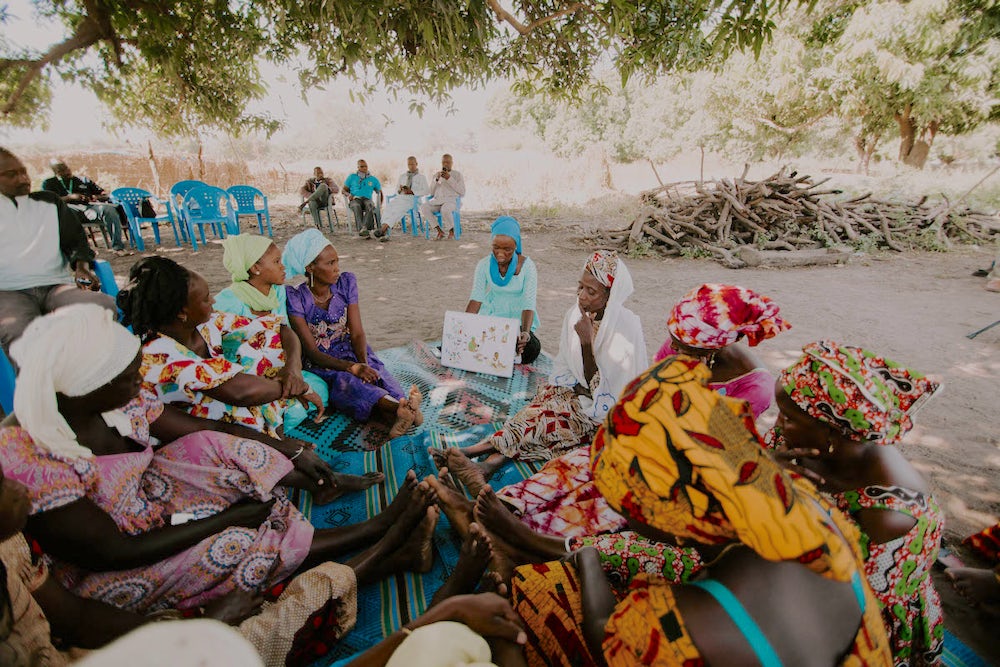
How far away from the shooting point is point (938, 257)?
29.2 ft

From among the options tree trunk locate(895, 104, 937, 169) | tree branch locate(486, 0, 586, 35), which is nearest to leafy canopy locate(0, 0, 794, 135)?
tree branch locate(486, 0, 586, 35)

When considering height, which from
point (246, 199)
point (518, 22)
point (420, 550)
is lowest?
point (420, 550)

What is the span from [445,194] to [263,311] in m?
7.99

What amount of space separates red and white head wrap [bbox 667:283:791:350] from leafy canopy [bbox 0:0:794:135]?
1.78 m

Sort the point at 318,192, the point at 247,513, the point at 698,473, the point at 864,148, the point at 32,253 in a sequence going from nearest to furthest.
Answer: the point at 698,473 < the point at 247,513 < the point at 32,253 < the point at 318,192 < the point at 864,148

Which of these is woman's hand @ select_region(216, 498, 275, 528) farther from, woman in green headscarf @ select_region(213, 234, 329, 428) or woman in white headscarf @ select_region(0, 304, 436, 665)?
woman in green headscarf @ select_region(213, 234, 329, 428)

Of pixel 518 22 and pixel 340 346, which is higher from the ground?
pixel 518 22

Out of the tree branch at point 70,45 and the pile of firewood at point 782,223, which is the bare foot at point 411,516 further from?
the pile of firewood at point 782,223

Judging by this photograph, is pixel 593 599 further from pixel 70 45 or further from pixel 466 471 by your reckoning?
pixel 70 45

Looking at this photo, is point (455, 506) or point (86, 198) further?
point (86, 198)

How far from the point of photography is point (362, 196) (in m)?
10.9

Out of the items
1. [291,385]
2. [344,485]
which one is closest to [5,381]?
[291,385]

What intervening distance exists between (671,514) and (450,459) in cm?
170

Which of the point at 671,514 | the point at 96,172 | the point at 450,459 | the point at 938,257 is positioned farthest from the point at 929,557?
the point at 96,172
